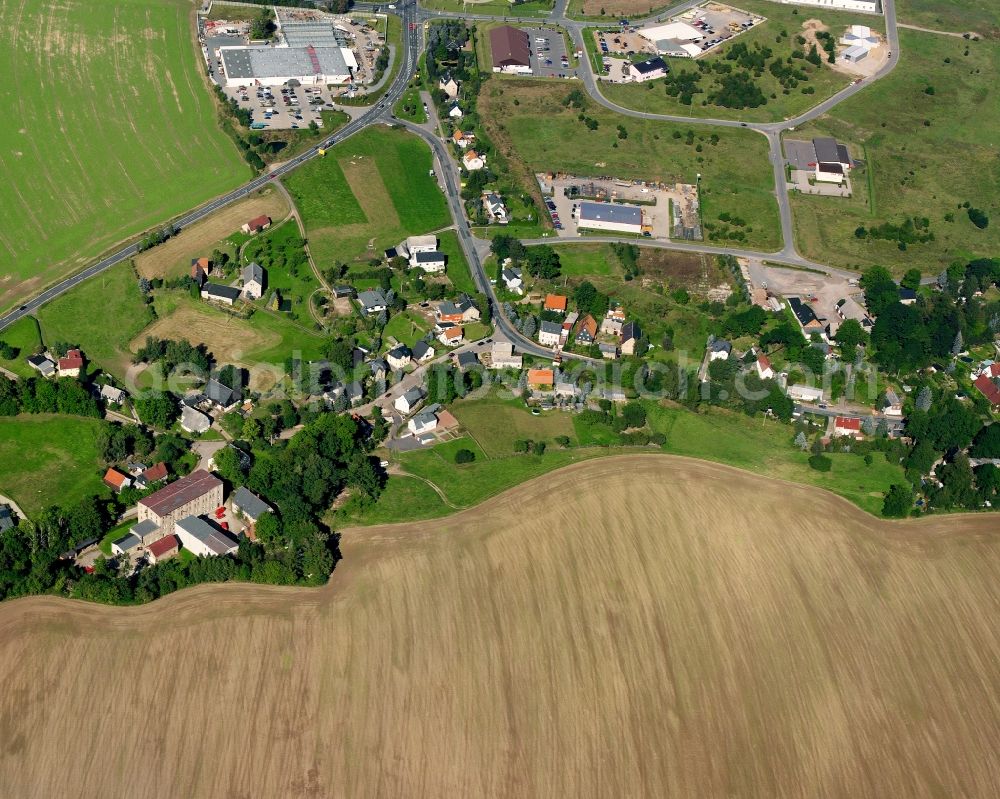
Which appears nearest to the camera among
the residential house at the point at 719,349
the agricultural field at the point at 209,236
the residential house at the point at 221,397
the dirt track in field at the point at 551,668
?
the dirt track in field at the point at 551,668

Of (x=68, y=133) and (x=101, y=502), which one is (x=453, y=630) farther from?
(x=68, y=133)

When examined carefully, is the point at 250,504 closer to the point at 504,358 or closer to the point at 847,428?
the point at 504,358

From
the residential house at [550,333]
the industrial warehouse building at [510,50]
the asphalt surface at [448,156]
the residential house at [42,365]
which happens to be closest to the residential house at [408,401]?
the asphalt surface at [448,156]

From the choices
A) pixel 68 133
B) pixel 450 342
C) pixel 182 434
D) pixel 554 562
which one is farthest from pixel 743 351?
pixel 68 133

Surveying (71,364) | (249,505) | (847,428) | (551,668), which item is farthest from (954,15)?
(71,364)

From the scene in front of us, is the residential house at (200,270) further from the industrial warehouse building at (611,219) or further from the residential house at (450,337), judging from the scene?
the industrial warehouse building at (611,219)

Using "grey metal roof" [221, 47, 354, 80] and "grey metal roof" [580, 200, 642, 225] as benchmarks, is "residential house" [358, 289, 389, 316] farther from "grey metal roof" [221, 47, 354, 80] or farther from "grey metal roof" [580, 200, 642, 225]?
"grey metal roof" [221, 47, 354, 80]

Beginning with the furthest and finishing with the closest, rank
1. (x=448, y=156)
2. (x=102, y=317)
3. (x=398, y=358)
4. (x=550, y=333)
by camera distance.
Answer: (x=448, y=156)
(x=550, y=333)
(x=102, y=317)
(x=398, y=358)
